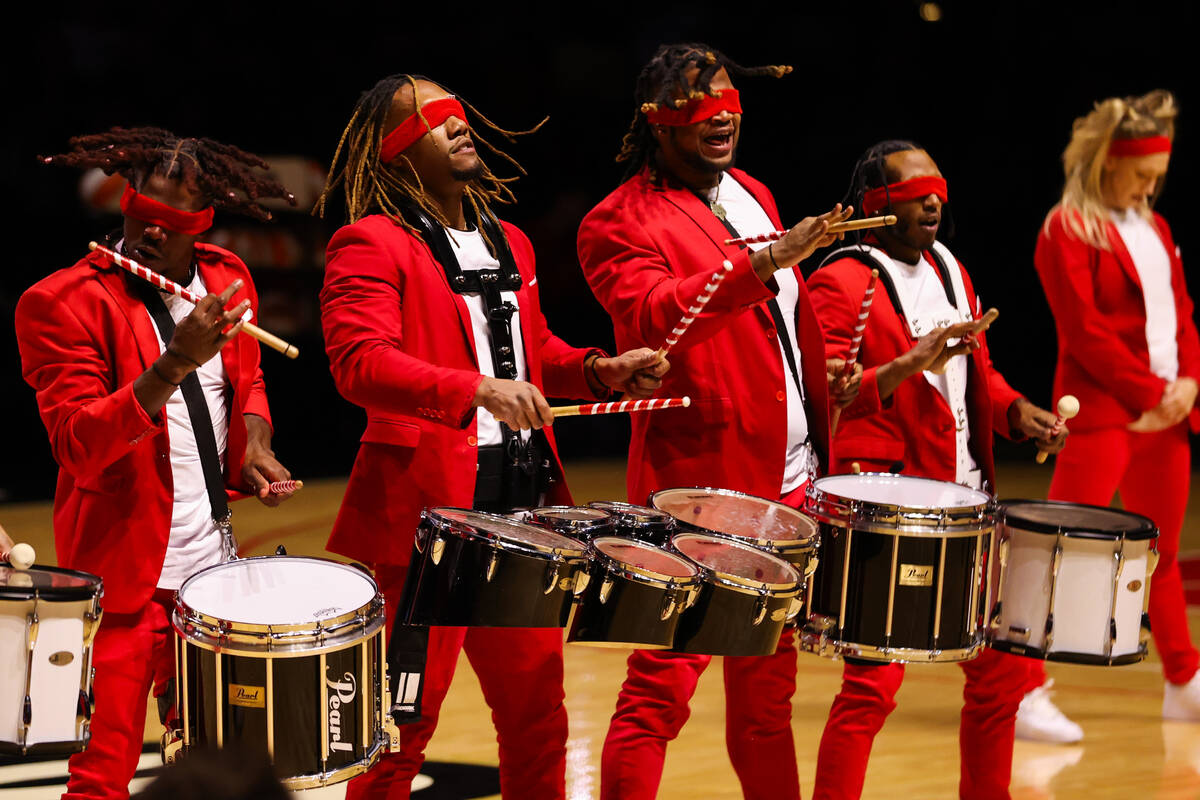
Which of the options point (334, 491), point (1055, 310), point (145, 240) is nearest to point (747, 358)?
point (145, 240)

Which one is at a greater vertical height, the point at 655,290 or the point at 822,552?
the point at 655,290

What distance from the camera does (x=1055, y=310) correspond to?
482 centimetres

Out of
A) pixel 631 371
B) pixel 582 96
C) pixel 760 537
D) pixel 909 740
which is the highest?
pixel 582 96

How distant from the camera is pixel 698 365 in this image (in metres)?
3.24

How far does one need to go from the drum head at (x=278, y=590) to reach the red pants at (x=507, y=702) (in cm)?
18

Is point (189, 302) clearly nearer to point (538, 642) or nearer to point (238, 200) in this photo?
point (238, 200)

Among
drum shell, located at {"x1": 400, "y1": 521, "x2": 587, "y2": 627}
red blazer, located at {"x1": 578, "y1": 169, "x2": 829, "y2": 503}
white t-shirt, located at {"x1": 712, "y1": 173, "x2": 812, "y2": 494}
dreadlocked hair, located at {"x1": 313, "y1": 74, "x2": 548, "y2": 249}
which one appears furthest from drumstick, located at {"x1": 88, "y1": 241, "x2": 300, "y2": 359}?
white t-shirt, located at {"x1": 712, "y1": 173, "x2": 812, "y2": 494}

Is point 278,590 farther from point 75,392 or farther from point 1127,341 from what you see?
point 1127,341

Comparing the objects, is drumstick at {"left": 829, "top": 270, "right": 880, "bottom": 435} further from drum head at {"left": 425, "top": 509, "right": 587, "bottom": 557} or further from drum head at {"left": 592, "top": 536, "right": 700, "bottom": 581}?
drum head at {"left": 425, "top": 509, "right": 587, "bottom": 557}

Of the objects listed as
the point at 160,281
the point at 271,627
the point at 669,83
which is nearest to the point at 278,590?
the point at 271,627

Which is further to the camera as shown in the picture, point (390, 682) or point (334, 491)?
point (334, 491)

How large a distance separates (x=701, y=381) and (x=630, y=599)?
2.07 feet

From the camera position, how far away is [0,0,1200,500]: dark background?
8.45 meters

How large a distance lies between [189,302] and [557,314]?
Result: 6575 millimetres
